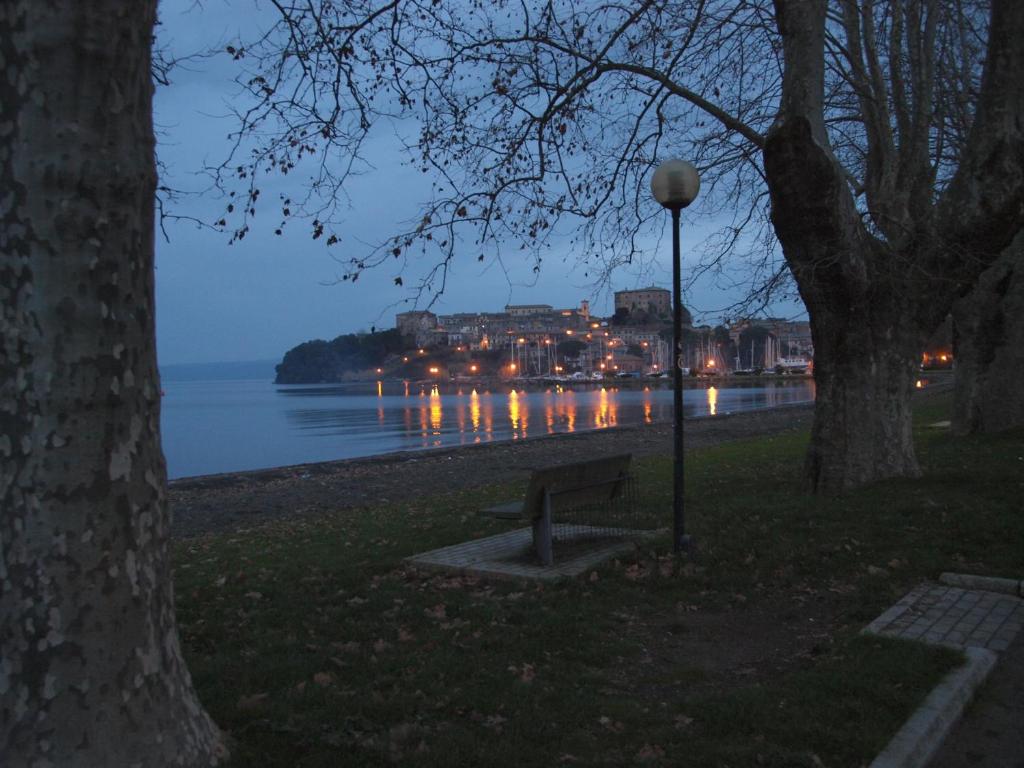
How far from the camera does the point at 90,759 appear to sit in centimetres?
292

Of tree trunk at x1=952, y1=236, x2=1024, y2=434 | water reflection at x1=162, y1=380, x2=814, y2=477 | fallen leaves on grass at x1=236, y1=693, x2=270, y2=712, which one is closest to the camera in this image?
fallen leaves on grass at x1=236, y1=693, x2=270, y2=712

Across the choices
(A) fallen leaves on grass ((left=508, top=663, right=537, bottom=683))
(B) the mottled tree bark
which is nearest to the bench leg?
(A) fallen leaves on grass ((left=508, top=663, right=537, bottom=683))

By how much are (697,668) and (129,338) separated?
11.6 feet

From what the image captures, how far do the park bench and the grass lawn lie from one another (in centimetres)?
64

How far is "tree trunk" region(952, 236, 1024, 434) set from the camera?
15398 millimetres

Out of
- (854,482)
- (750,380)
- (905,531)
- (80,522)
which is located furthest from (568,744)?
(750,380)

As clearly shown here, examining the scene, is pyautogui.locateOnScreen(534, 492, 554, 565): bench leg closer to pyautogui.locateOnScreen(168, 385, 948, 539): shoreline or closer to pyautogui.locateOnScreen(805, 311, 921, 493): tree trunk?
pyautogui.locateOnScreen(805, 311, 921, 493): tree trunk

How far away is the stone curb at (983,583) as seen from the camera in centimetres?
583

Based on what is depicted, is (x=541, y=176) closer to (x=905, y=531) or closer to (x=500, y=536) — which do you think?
(x=500, y=536)

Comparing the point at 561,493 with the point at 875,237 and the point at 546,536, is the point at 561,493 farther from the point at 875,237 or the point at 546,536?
the point at 875,237

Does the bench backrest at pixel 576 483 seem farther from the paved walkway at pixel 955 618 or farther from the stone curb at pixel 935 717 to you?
the stone curb at pixel 935 717

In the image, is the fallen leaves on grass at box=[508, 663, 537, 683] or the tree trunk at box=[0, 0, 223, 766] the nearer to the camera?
the tree trunk at box=[0, 0, 223, 766]

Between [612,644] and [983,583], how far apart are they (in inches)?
114

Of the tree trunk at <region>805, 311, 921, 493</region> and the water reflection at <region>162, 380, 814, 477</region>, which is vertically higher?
the tree trunk at <region>805, 311, 921, 493</region>
